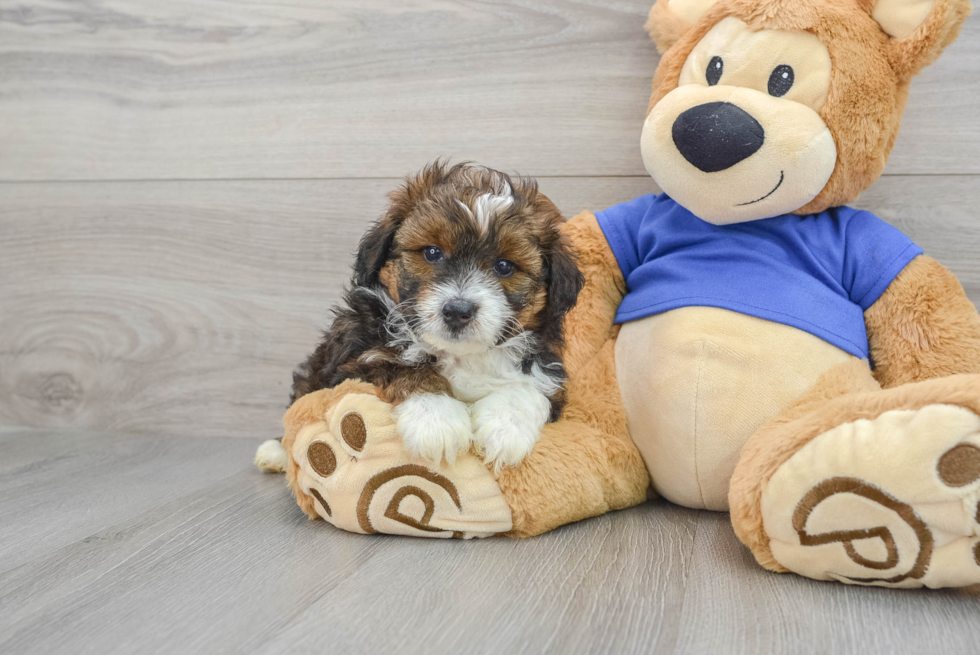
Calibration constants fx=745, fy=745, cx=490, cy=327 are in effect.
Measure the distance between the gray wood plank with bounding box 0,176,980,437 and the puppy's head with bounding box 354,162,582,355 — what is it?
2.62 ft

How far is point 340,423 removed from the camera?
1.53m

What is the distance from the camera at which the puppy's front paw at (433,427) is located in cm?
145

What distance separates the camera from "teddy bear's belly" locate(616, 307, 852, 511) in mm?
1569

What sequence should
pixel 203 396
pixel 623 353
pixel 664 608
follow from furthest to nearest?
pixel 203 396 → pixel 623 353 → pixel 664 608

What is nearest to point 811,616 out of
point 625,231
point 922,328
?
point 922,328

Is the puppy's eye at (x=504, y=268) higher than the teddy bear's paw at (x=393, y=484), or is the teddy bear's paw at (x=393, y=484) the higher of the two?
the puppy's eye at (x=504, y=268)

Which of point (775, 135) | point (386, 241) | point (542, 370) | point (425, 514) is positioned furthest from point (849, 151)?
point (425, 514)

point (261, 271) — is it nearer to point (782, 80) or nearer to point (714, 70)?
point (714, 70)

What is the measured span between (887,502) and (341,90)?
1905 millimetres

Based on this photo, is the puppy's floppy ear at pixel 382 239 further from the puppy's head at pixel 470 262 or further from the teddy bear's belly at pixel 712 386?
the teddy bear's belly at pixel 712 386

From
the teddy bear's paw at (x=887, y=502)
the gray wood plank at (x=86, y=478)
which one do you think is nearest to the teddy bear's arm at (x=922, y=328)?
the teddy bear's paw at (x=887, y=502)

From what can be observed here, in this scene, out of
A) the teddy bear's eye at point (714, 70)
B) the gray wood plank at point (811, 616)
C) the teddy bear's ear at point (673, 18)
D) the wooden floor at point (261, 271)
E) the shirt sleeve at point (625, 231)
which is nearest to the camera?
the gray wood plank at point (811, 616)

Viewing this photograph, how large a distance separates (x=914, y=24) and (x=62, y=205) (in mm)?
2607

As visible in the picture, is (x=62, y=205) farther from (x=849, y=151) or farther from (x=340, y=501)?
(x=849, y=151)
